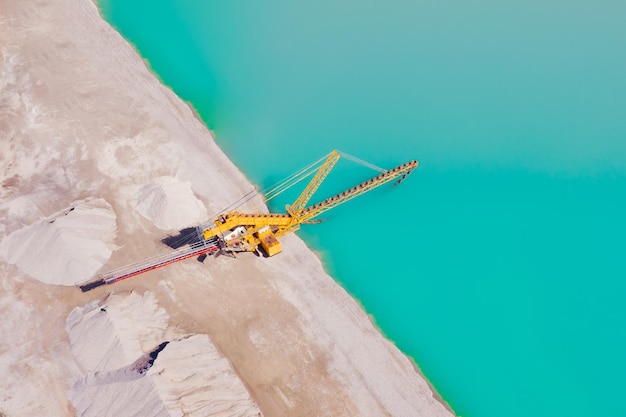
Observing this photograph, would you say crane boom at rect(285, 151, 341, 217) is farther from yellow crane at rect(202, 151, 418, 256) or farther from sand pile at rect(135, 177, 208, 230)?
sand pile at rect(135, 177, 208, 230)

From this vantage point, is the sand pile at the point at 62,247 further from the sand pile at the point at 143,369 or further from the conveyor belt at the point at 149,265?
the sand pile at the point at 143,369

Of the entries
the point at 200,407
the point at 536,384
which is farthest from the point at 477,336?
the point at 200,407

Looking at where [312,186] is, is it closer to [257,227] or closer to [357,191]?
[357,191]

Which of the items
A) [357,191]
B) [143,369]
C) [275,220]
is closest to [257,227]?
[275,220]

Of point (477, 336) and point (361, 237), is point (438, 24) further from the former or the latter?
point (477, 336)

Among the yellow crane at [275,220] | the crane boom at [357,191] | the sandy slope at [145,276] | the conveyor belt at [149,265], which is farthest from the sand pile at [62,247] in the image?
→ the crane boom at [357,191]

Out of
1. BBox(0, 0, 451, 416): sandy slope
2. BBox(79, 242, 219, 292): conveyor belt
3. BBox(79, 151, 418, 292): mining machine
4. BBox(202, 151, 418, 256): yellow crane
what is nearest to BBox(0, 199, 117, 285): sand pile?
BBox(0, 0, 451, 416): sandy slope

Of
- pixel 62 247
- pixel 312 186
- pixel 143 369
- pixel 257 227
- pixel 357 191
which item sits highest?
pixel 312 186
